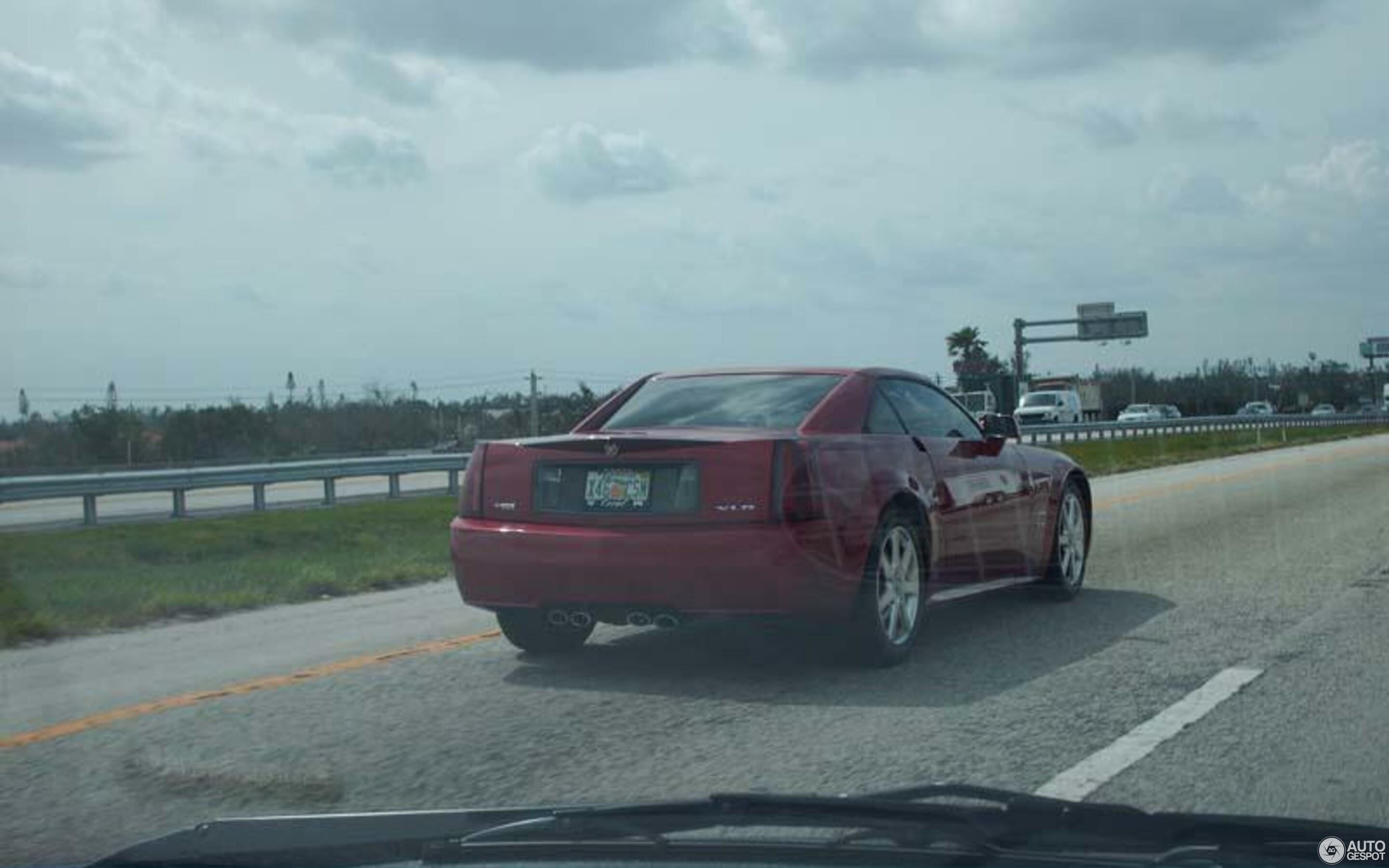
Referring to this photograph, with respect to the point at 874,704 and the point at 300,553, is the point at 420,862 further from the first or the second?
the point at 300,553

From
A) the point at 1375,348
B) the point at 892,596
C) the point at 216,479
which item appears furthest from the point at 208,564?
the point at 1375,348

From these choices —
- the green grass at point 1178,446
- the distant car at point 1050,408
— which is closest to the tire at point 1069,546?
the green grass at point 1178,446

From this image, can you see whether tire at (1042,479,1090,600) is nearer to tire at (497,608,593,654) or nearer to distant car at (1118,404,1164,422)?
tire at (497,608,593,654)

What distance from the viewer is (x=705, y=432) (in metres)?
7.27

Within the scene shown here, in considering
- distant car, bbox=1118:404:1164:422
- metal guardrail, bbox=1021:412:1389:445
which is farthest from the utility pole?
distant car, bbox=1118:404:1164:422

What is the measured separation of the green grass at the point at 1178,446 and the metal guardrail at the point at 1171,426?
0.57 meters

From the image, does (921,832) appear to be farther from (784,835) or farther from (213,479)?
(213,479)

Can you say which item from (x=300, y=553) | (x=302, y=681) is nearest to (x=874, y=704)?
(x=302, y=681)

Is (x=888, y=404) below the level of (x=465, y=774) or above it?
above

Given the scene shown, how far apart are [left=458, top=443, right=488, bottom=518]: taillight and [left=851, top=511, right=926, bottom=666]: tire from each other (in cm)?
188

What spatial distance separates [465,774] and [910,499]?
2.99m

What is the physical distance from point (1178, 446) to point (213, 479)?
91.4ft

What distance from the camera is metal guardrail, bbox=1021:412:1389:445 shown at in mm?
43531

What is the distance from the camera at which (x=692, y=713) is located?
6566mm
